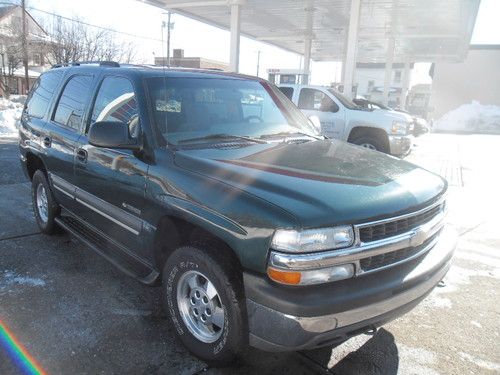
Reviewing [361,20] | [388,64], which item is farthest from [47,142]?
[388,64]

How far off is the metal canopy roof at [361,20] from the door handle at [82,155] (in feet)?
58.1

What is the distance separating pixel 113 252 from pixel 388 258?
7.06ft

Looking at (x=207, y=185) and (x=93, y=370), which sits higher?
(x=207, y=185)

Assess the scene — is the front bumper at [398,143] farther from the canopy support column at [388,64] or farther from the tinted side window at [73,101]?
the canopy support column at [388,64]

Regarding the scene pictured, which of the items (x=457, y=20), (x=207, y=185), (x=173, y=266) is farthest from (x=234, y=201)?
(x=457, y=20)

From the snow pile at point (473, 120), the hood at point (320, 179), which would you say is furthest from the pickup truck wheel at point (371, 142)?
the snow pile at point (473, 120)

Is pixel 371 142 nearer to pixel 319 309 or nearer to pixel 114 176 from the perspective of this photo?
pixel 114 176

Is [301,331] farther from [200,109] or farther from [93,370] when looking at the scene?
[200,109]

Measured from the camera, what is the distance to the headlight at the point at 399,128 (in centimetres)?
1052

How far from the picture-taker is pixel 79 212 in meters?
3.93

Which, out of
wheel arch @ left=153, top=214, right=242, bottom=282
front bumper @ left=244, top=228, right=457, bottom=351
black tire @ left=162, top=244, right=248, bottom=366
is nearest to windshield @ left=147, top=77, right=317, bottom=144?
wheel arch @ left=153, top=214, right=242, bottom=282

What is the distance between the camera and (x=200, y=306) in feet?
8.81

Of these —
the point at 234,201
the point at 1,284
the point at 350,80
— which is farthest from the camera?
the point at 350,80

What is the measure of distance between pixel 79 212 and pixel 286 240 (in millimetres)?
2516
